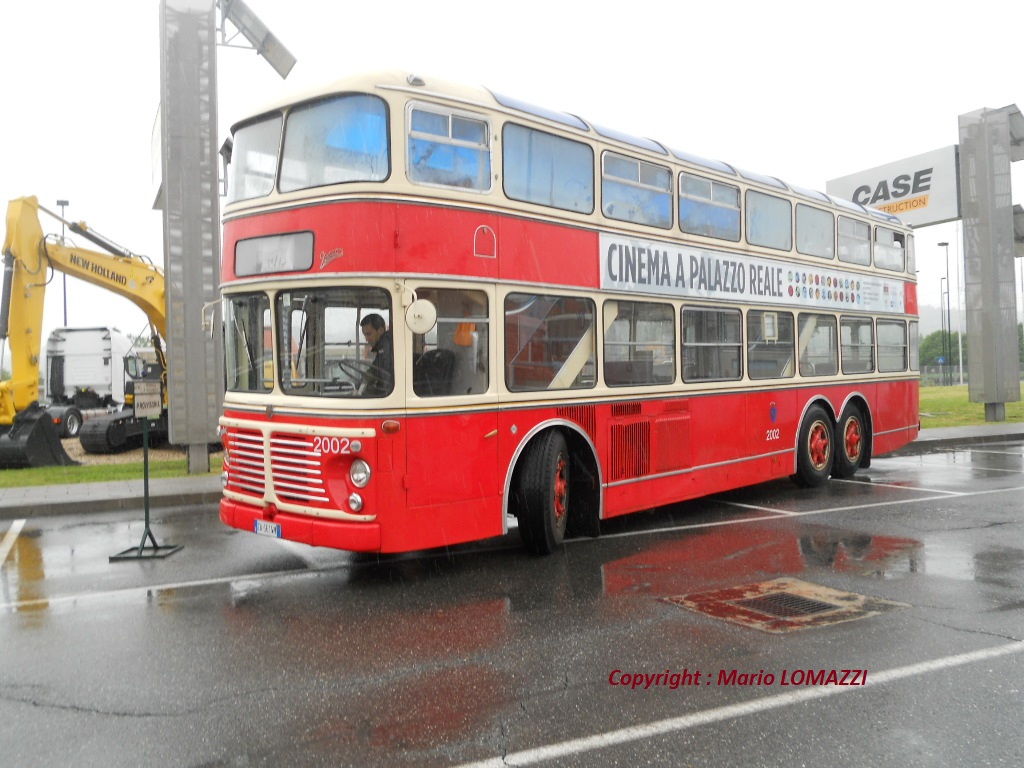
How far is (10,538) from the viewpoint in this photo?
9453mm

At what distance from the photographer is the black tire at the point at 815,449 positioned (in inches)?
460

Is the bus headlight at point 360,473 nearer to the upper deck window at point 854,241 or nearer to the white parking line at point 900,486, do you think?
the white parking line at point 900,486

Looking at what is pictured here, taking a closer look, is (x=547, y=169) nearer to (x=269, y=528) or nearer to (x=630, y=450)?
(x=630, y=450)

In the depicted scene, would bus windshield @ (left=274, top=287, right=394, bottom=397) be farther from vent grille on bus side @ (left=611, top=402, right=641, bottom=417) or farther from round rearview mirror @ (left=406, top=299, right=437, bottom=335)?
vent grille on bus side @ (left=611, top=402, right=641, bottom=417)

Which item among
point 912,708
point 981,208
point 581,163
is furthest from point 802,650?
point 981,208

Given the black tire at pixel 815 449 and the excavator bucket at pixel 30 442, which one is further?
the excavator bucket at pixel 30 442

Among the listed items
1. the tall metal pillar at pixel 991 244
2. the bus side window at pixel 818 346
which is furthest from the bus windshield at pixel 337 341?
the tall metal pillar at pixel 991 244

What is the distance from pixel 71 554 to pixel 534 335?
5076mm

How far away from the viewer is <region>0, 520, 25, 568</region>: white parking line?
28.2 feet

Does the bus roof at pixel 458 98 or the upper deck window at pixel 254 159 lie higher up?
the bus roof at pixel 458 98

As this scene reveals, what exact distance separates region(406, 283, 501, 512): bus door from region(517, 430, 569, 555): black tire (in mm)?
421

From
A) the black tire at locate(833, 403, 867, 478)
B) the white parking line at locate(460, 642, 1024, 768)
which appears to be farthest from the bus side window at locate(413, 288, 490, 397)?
the black tire at locate(833, 403, 867, 478)

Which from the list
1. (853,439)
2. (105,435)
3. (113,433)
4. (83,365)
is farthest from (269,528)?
(83,365)

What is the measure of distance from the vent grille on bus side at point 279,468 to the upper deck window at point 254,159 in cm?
201
